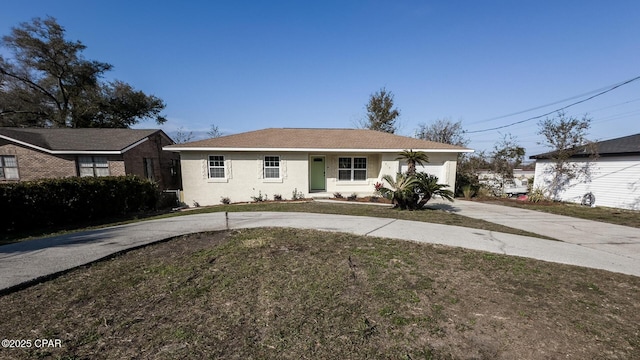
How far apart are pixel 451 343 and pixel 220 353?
2167mm

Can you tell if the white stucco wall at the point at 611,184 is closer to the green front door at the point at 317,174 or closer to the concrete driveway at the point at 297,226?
the concrete driveway at the point at 297,226

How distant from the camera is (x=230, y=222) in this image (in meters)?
7.14

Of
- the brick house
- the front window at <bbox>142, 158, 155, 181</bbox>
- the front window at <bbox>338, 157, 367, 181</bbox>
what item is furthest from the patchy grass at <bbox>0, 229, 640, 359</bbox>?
the front window at <bbox>142, 158, 155, 181</bbox>

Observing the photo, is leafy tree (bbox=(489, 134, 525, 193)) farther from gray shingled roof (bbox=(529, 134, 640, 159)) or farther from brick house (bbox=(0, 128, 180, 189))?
brick house (bbox=(0, 128, 180, 189))

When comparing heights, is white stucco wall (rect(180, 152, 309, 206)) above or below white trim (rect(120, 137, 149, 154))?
below

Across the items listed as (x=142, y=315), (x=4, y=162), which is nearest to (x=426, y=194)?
(x=142, y=315)

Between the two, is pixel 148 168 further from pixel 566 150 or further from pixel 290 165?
pixel 566 150

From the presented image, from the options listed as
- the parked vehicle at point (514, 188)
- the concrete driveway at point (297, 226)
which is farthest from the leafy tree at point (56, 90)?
the parked vehicle at point (514, 188)

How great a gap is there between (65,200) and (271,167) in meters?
8.00

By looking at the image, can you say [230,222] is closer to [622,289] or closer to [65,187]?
[65,187]

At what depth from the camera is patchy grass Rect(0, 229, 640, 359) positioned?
2279mm

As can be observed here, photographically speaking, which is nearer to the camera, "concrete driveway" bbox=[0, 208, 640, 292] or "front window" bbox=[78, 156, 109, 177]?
"concrete driveway" bbox=[0, 208, 640, 292]

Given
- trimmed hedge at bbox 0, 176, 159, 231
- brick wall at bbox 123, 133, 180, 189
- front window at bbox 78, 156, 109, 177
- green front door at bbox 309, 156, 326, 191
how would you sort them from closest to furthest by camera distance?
1. trimmed hedge at bbox 0, 176, 159, 231
2. front window at bbox 78, 156, 109, 177
3. green front door at bbox 309, 156, 326, 191
4. brick wall at bbox 123, 133, 180, 189

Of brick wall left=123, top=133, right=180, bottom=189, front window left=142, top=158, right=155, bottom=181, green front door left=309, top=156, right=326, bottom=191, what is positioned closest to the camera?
green front door left=309, top=156, right=326, bottom=191
